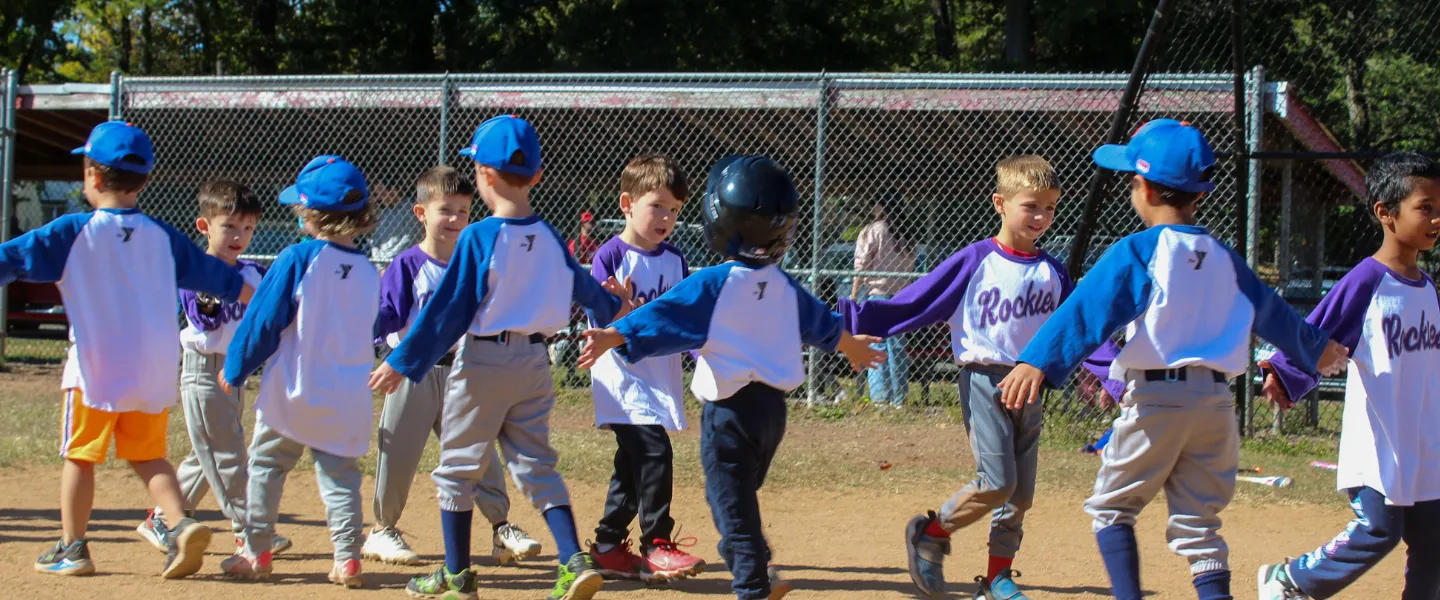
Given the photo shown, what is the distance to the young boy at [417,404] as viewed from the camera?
5332 millimetres

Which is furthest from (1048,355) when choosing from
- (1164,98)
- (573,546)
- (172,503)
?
(1164,98)

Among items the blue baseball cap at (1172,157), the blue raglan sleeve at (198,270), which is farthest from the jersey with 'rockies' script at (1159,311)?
the blue raglan sleeve at (198,270)

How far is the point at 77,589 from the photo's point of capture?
469 cm

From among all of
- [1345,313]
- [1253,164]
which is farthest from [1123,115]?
[1345,313]

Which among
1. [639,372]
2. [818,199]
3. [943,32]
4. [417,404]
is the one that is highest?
[943,32]

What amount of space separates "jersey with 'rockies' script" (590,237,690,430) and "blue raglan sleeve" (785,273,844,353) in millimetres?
895

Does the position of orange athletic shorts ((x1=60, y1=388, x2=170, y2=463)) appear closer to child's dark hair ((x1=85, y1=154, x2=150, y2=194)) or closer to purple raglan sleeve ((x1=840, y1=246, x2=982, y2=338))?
child's dark hair ((x1=85, y1=154, x2=150, y2=194))

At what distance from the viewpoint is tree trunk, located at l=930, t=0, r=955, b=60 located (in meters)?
27.7

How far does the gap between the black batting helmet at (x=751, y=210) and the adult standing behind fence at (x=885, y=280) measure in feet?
19.2

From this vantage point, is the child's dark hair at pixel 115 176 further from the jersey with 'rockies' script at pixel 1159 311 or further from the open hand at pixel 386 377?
the jersey with 'rockies' script at pixel 1159 311

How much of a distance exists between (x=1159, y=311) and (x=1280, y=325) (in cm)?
47

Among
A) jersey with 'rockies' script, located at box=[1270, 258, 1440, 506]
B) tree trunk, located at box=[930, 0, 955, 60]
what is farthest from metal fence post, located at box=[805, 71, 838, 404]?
tree trunk, located at box=[930, 0, 955, 60]

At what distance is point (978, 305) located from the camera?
472 centimetres

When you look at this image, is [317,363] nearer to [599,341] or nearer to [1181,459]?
[599,341]
